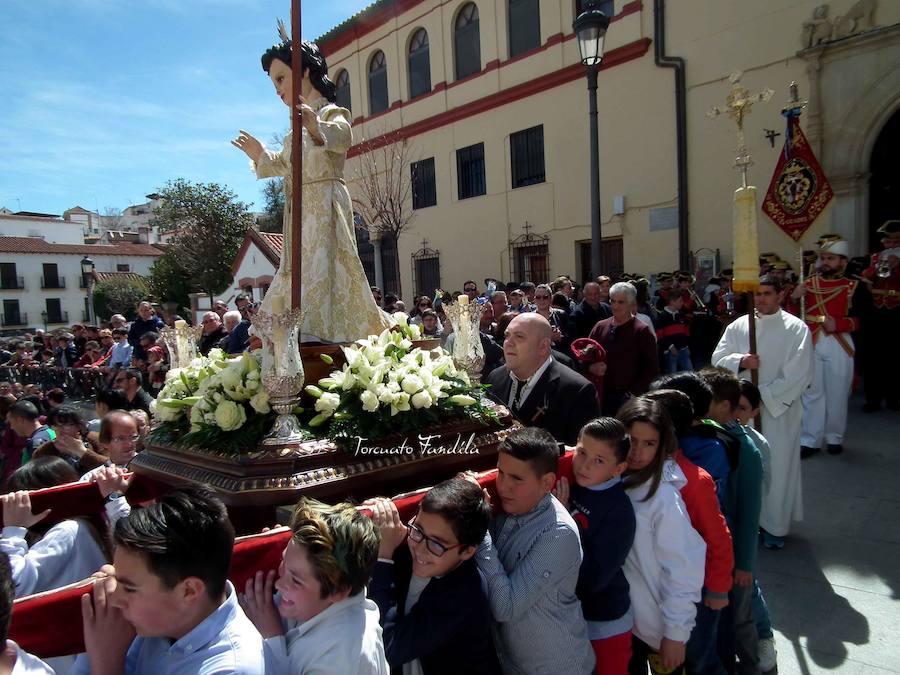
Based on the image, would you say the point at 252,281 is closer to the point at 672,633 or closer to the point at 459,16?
the point at 459,16

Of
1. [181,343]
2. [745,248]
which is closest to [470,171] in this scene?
[745,248]

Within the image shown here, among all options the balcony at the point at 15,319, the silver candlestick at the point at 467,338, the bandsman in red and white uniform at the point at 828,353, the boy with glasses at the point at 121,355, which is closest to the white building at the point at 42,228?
the balcony at the point at 15,319

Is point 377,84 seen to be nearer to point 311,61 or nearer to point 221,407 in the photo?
point 311,61

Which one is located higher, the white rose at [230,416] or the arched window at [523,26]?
the arched window at [523,26]

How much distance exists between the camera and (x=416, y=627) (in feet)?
5.72

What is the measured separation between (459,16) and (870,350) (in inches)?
531

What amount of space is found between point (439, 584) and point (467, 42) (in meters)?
16.9

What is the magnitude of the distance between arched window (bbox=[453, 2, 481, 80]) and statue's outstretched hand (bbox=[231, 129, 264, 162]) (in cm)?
1421

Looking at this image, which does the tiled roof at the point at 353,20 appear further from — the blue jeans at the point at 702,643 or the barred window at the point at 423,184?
the blue jeans at the point at 702,643

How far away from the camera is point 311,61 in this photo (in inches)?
123

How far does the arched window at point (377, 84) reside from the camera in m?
18.7

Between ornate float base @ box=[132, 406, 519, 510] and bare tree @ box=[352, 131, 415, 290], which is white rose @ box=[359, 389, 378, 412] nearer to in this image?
ornate float base @ box=[132, 406, 519, 510]

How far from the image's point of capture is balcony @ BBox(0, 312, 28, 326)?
43062 mm

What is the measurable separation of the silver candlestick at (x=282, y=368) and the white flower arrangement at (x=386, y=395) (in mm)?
113
